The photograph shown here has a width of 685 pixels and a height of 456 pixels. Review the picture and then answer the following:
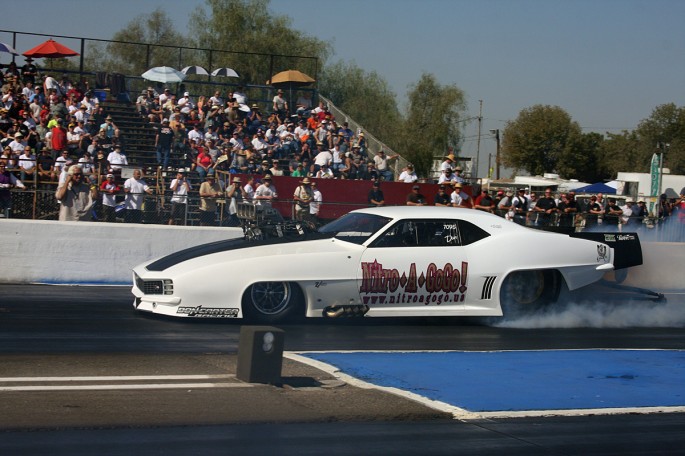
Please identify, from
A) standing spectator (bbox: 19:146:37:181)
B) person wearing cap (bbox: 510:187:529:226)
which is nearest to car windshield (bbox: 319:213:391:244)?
person wearing cap (bbox: 510:187:529:226)

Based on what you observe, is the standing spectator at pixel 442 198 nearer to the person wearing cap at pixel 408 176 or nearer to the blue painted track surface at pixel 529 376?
the person wearing cap at pixel 408 176

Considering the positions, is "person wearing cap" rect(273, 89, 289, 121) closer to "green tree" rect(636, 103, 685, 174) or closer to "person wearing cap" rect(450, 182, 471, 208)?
"person wearing cap" rect(450, 182, 471, 208)

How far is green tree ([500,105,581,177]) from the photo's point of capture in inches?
3017

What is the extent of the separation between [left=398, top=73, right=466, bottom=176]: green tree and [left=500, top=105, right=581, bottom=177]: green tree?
22.3ft

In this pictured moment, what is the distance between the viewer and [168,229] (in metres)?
14.8

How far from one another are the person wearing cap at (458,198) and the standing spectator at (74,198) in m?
7.54

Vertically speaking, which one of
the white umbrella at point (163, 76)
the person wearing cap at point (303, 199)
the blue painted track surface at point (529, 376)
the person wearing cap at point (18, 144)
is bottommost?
the blue painted track surface at point (529, 376)

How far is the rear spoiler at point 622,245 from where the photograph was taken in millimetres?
12000

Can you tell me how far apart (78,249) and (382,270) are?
5852mm

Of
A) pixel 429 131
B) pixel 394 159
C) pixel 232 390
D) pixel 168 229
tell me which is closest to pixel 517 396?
pixel 232 390

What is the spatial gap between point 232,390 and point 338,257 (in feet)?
12.3

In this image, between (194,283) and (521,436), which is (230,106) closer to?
(194,283)

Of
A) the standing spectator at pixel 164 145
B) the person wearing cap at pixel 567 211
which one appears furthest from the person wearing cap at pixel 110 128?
the person wearing cap at pixel 567 211

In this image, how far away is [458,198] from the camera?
18984 mm
